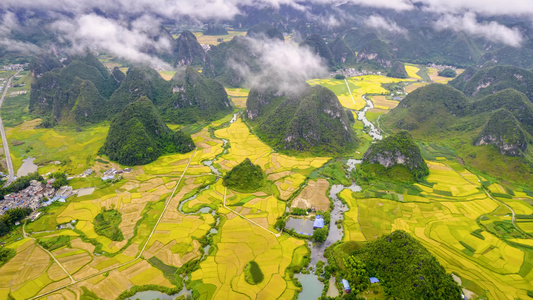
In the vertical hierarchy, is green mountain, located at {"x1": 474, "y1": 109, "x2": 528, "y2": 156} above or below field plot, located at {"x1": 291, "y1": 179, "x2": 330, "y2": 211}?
above

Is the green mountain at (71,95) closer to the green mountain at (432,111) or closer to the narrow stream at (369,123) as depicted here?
the narrow stream at (369,123)

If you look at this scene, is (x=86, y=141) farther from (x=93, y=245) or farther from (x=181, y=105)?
(x=93, y=245)

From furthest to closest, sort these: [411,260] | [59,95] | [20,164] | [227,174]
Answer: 1. [59,95]
2. [20,164]
3. [227,174]
4. [411,260]

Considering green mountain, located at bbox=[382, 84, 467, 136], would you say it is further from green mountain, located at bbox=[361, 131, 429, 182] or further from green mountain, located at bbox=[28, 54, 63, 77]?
green mountain, located at bbox=[28, 54, 63, 77]

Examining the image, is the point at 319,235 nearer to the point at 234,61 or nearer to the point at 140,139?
the point at 140,139

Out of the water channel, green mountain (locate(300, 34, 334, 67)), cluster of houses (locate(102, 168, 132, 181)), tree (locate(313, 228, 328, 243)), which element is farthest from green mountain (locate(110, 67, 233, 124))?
green mountain (locate(300, 34, 334, 67))

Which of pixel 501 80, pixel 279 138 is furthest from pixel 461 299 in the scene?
pixel 501 80
